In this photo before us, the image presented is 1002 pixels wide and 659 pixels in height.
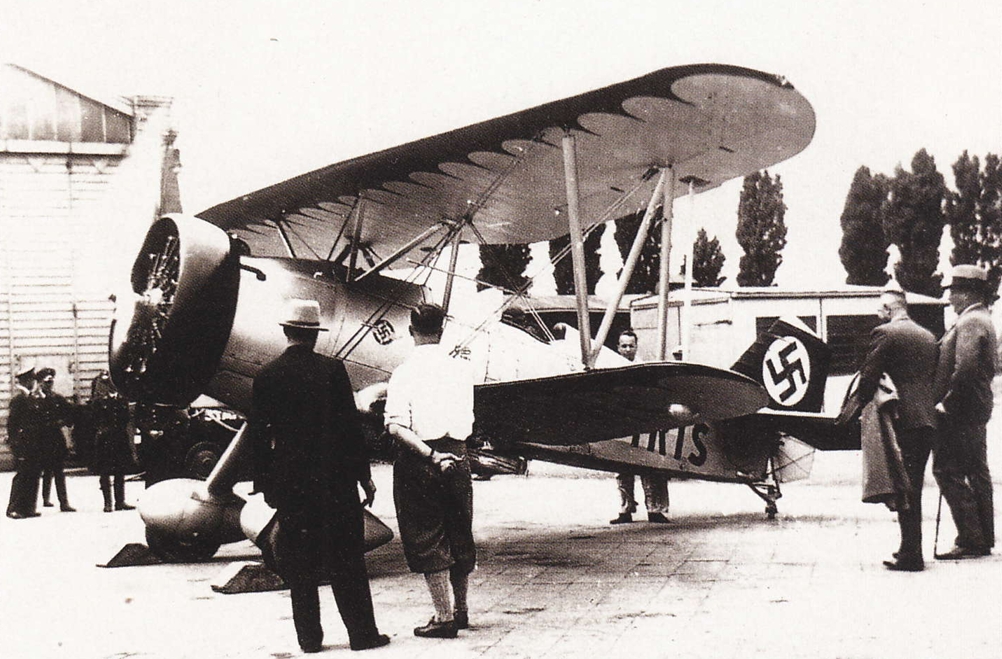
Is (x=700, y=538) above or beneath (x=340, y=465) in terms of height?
beneath

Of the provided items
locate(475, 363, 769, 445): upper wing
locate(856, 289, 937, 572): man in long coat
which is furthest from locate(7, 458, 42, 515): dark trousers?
locate(856, 289, 937, 572): man in long coat

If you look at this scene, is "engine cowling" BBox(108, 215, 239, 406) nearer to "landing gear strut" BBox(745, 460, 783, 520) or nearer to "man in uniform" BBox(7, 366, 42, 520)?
"man in uniform" BBox(7, 366, 42, 520)

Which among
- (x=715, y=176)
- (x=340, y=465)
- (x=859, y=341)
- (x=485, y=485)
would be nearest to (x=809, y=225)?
(x=859, y=341)

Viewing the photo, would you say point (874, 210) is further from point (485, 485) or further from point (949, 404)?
point (949, 404)

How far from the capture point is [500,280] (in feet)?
99.4

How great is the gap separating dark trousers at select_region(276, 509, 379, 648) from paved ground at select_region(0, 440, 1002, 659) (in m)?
0.15

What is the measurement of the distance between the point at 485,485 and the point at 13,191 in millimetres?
8411

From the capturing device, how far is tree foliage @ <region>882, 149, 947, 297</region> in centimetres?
1044

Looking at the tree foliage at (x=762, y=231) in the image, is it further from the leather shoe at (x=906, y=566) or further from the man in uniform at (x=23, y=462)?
the leather shoe at (x=906, y=566)

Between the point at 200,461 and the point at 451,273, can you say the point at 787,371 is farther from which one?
the point at 200,461

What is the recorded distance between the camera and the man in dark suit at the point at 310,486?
4234 mm

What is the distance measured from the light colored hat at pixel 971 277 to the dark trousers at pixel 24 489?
9.15 m

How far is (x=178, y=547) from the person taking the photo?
687 cm

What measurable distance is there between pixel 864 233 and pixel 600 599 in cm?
1341
